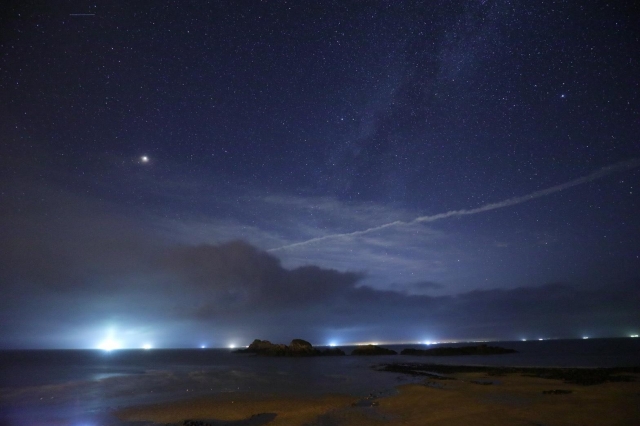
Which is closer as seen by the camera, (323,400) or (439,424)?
(439,424)

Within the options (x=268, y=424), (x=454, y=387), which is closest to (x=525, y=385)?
(x=454, y=387)

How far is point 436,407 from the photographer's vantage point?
2409 cm

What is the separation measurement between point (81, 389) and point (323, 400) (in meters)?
30.9

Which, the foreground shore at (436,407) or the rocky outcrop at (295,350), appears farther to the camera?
the rocky outcrop at (295,350)

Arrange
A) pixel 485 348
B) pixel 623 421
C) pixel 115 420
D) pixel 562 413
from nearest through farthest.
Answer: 1. pixel 623 421
2. pixel 562 413
3. pixel 115 420
4. pixel 485 348

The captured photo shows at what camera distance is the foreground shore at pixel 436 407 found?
67.6ft

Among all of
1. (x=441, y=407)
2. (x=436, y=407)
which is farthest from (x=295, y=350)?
(x=441, y=407)

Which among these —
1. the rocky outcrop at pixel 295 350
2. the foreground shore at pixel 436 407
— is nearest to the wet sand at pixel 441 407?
the foreground shore at pixel 436 407

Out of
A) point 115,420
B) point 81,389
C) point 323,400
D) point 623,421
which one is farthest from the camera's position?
point 81,389

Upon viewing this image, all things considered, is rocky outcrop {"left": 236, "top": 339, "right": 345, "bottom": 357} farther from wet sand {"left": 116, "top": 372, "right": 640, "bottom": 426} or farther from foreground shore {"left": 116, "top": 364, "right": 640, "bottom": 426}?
wet sand {"left": 116, "top": 372, "right": 640, "bottom": 426}

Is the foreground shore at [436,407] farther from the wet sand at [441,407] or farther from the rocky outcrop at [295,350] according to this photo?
the rocky outcrop at [295,350]

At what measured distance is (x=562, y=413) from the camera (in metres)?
21.2

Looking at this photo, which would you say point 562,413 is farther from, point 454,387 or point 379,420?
point 454,387

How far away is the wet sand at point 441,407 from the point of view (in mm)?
20516
